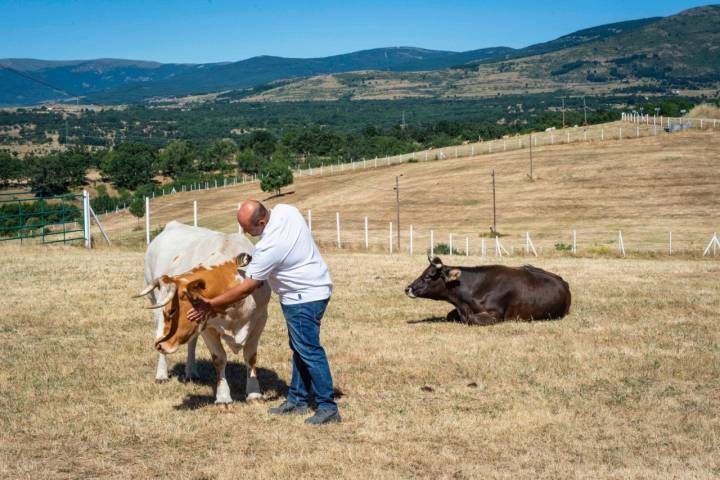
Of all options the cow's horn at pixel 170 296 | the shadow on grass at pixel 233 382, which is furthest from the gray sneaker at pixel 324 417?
the cow's horn at pixel 170 296

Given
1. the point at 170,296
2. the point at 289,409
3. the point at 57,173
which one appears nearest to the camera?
the point at 170,296

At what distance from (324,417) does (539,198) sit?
222 ft

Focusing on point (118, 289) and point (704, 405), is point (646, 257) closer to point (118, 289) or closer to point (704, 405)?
point (118, 289)

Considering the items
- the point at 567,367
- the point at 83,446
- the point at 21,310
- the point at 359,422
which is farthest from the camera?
the point at 21,310

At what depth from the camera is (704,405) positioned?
10227 mm

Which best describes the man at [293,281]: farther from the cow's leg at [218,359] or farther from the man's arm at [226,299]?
the cow's leg at [218,359]

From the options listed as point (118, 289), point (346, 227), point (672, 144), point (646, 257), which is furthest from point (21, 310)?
point (672, 144)

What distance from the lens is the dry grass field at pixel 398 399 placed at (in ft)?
27.5

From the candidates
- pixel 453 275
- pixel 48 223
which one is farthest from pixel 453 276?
pixel 48 223

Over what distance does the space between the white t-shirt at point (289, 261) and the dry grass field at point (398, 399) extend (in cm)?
151

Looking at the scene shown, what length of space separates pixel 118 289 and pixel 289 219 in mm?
12027

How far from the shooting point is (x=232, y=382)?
1177cm

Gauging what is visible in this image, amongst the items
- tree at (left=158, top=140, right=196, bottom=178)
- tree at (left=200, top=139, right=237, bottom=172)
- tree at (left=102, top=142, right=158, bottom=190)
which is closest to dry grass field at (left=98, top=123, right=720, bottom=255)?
tree at (left=102, top=142, right=158, bottom=190)

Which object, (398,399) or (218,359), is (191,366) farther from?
(398,399)
